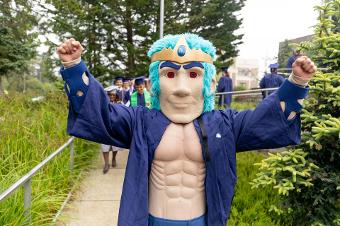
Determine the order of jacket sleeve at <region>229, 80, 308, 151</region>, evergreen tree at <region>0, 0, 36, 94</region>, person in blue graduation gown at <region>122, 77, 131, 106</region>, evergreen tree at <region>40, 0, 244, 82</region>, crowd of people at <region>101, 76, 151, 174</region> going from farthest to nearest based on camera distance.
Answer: evergreen tree at <region>40, 0, 244, 82</region>, evergreen tree at <region>0, 0, 36, 94</region>, person in blue graduation gown at <region>122, 77, 131, 106</region>, crowd of people at <region>101, 76, 151, 174</region>, jacket sleeve at <region>229, 80, 308, 151</region>

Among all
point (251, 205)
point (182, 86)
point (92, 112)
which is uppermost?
point (182, 86)

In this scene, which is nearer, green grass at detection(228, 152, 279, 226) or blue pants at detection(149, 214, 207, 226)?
blue pants at detection(149, 214, 207, 226)

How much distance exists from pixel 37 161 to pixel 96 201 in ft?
3.01

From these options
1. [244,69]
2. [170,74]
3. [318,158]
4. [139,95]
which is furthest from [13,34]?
[244,69]

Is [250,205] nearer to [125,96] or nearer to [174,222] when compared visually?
[174,222]

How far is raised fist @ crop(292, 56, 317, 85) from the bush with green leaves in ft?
6.24

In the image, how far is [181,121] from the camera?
209 centimetres

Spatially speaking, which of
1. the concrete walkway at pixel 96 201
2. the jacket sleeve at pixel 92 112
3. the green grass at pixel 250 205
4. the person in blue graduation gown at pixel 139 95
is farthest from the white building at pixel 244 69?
the jacket sleeve at pixel 92 112

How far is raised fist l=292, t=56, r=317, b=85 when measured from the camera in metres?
1.80

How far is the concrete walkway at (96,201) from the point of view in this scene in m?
4.52

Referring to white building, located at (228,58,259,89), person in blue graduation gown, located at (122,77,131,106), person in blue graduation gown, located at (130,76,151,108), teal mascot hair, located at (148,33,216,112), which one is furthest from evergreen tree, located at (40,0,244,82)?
white building, located at (228,58,259,89)

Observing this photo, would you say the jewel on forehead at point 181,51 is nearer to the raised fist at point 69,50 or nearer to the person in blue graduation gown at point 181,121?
the person in blue graduation gown at point 181,121

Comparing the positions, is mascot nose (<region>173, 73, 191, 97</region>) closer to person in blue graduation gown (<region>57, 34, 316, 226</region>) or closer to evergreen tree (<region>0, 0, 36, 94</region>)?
person in blue graduation gown (<region>57, 34, 316, 226</region>)

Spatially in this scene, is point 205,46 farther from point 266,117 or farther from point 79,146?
point 79,146
